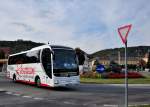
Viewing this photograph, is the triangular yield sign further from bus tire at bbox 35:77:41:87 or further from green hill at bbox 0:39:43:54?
green hill at bbox 0:39:43:54

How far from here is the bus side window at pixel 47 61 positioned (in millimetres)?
23781

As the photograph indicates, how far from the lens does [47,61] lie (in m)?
24.2

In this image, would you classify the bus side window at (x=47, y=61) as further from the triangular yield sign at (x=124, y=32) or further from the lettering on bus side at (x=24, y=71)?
the triangular yield sign at (x=124, y=32)

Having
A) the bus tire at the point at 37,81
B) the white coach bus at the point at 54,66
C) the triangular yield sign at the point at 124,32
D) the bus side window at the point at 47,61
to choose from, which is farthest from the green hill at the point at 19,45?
the triangular yield sign at the point at 124,32

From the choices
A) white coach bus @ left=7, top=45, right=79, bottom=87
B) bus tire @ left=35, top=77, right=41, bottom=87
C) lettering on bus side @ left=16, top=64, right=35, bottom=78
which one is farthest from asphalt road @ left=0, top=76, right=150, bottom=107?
lettering on bus side @ left=16, top=64, right=35, bottom=78

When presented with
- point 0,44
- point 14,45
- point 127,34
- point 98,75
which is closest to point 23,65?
point 98,75

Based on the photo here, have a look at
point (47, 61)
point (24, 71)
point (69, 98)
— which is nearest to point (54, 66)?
point (47, 61)

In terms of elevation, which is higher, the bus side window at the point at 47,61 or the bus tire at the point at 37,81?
the bus side window at the point at 47,61

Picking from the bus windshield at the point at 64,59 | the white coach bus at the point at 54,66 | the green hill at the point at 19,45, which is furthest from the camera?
the green hill at the point at 19,45

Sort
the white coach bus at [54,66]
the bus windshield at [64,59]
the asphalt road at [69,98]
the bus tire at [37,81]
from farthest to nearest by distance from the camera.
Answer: the bus tire at [37,81] < the bus windshield at [64,59] < the white coach bus at [54,66] < the asphalt road at [69,98]

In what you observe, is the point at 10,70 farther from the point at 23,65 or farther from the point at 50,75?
the point at 50,75

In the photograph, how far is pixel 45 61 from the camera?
80.7 feet

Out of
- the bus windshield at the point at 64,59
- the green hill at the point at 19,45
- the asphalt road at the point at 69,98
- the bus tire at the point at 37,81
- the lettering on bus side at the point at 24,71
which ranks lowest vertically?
the asphalt road at the point at 69,98

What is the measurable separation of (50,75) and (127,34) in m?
13.5
